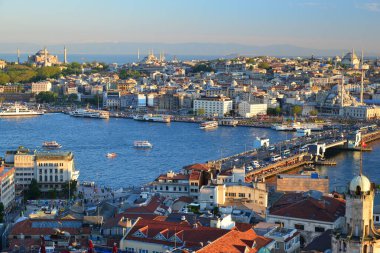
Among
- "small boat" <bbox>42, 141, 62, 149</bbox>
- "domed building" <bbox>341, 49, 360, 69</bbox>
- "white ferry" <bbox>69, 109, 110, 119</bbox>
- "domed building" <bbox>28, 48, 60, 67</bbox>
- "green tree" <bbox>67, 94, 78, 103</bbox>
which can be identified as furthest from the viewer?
"domed building" <bbox>28, 48, 60, 67</bbox>

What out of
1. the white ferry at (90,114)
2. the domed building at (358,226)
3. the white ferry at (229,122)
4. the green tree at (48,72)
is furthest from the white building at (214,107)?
the domed building at (358,226)

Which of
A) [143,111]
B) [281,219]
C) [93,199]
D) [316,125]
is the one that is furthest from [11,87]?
[281,219]

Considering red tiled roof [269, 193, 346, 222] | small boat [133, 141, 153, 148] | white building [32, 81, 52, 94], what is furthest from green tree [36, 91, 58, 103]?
red tiled roof [269, 193, 346, 222]

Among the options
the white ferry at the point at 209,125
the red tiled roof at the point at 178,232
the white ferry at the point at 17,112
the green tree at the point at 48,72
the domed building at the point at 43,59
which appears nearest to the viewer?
the red tiled roof at the point at 178,232

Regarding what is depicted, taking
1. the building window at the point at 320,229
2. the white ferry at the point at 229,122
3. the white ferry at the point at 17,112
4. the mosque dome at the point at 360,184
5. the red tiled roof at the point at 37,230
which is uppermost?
the mosque dome at the point at 360,184

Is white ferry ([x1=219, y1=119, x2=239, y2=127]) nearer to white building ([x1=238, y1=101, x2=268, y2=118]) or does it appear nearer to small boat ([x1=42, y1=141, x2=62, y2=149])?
white building ([x1=238, y1=101, x2=268, y2=118])

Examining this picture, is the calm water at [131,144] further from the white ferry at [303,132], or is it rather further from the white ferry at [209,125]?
the white ferry at [303,132]
